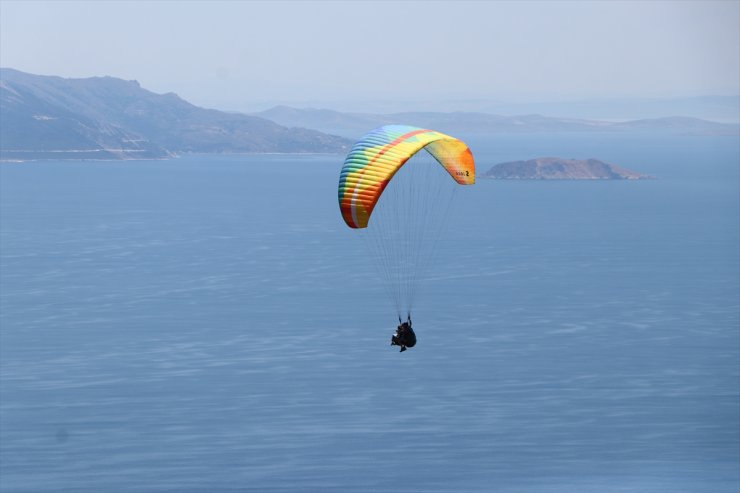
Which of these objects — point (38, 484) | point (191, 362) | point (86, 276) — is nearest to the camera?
point (38, 484)

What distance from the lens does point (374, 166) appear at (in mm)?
59062

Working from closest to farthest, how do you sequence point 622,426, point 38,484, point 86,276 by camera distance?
point 38,484 → point 622,426 → point 86,276

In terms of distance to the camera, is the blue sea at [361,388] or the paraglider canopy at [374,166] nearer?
the paraglider canopy at [374,166]

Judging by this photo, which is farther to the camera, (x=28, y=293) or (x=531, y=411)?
(x=28, y=293)

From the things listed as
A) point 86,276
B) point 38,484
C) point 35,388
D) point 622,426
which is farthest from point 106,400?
point 86,276

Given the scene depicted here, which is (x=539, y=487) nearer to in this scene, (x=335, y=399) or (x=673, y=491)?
(x=673, y=491)

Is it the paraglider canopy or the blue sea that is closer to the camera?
the paraglider canopy

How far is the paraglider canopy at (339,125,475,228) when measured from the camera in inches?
2301

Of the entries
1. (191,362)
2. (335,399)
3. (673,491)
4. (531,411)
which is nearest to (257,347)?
(191,362)

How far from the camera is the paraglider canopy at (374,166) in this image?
5844cm

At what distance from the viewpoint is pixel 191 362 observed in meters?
137

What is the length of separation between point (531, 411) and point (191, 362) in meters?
37.3

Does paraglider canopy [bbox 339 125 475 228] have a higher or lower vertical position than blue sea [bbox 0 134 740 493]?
higher

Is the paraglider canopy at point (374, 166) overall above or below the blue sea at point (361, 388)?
above
